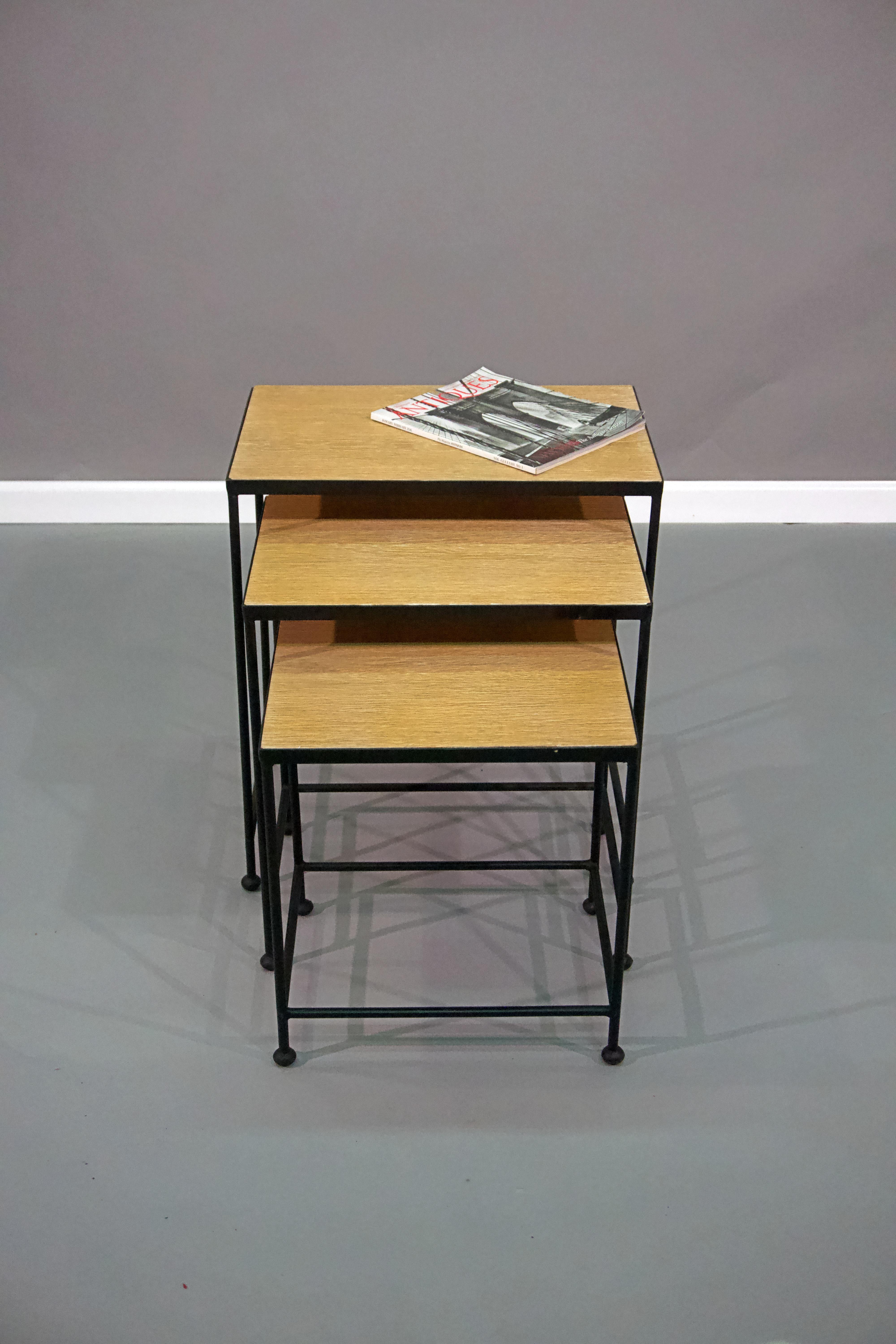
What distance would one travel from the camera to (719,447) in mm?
3924

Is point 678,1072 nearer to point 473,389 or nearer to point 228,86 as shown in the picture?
point 473,389

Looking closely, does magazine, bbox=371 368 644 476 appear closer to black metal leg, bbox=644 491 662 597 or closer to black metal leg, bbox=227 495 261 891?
black metal leg, bbox=644 491 662 597

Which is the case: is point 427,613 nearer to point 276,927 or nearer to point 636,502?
point 276,927

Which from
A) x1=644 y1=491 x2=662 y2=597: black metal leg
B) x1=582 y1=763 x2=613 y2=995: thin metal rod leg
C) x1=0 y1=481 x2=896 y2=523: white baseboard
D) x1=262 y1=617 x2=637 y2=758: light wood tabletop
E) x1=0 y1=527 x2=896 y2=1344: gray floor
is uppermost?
x1=644 y1=491 x2=662 y2=597: black metal leg

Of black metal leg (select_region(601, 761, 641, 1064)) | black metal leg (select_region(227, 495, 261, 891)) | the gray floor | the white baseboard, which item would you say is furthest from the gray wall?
black metal leg (select_region(601, 761, 641, 1064))

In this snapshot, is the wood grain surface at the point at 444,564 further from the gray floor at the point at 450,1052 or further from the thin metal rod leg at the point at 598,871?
the gray floor at the point at 450,1052

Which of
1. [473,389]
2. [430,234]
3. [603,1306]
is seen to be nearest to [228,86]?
[430,234]

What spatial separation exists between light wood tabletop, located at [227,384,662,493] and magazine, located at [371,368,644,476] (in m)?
0.01

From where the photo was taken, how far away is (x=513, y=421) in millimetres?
2387

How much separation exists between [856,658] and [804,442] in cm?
83

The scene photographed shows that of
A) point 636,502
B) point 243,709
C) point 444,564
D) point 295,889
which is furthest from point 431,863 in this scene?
point 636,502

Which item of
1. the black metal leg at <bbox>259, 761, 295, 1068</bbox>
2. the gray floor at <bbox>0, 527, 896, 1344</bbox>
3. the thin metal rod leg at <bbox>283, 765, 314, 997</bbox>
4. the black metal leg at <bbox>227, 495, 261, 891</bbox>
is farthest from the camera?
the thin metal rod leg at <bbox>283, 765, 314, 997</bbox>

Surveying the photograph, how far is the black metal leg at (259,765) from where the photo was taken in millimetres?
2162

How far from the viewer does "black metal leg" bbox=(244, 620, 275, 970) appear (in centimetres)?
216
